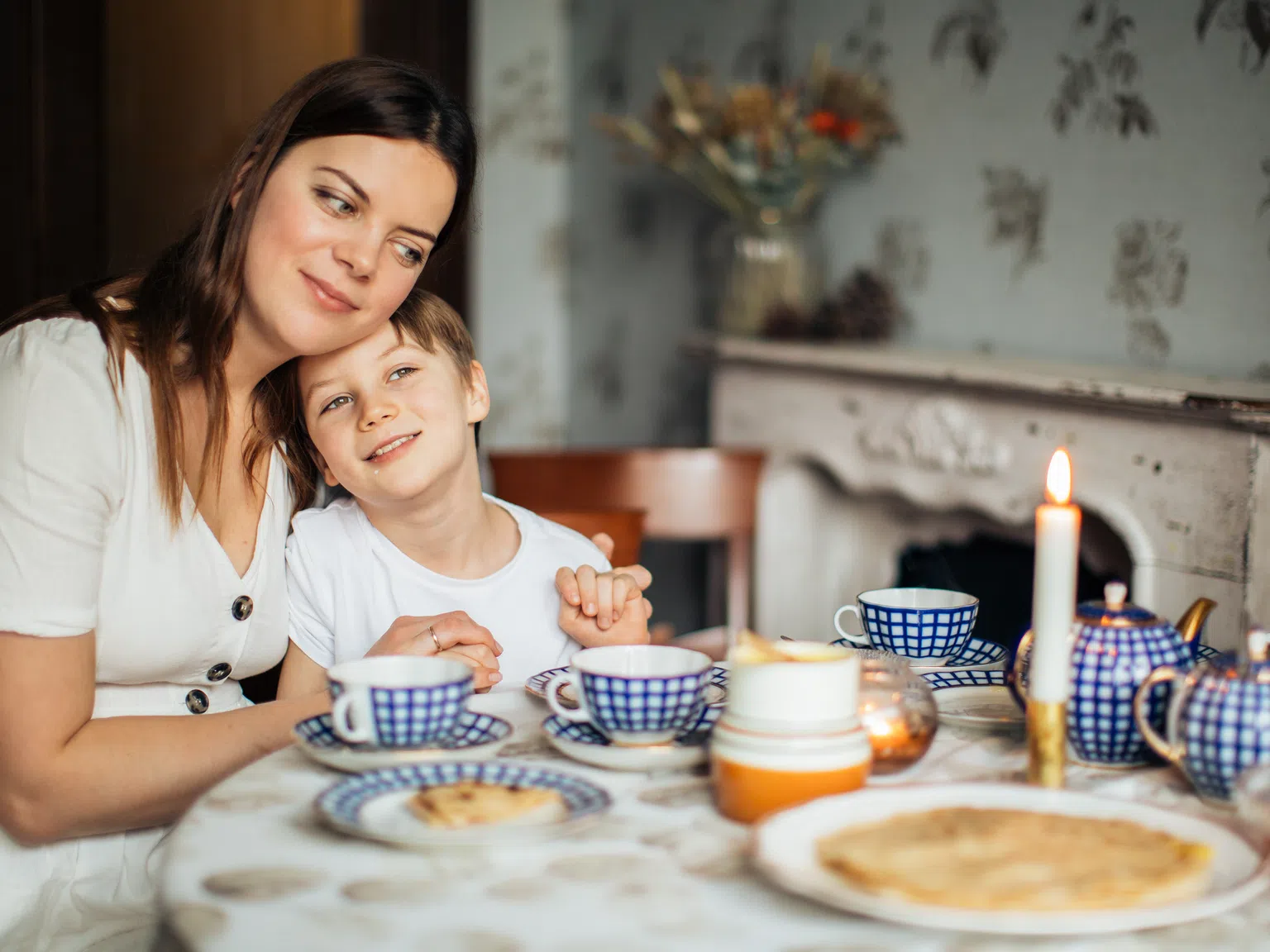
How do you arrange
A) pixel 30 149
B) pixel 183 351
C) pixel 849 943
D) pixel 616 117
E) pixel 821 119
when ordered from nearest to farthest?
pixel 849 943 → pixel 183 351 → pixel 821 119 → pixel 30 149 → pixel 616 117

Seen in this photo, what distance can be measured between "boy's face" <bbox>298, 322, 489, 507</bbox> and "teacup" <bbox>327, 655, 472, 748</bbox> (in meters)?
0.48

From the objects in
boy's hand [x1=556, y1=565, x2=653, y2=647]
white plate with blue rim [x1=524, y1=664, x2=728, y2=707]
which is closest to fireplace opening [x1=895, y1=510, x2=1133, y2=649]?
boy's hand [x1=556, y1=565, x2=653, y2=647]

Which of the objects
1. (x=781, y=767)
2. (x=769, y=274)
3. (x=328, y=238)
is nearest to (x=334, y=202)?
(x=328, y=238)

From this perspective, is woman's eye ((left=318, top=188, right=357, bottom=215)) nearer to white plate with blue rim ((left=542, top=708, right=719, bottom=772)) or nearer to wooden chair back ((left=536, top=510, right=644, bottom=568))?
white plate with blue rim ((left=542, top=708, right=719, bottom=772))

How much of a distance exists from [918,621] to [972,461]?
1.17 metres

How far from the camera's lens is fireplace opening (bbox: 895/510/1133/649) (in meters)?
2.49

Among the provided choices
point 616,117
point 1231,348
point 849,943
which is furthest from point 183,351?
point 616,117

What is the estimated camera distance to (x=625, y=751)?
98 cm

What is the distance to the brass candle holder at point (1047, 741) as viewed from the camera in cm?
94

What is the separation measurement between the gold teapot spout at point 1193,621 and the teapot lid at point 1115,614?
7 centimetres

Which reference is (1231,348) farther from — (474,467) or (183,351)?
(183,351)

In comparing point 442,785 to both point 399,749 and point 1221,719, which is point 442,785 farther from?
point 1221,719

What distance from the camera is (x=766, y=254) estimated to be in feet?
9.48

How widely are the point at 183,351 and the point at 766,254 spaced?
1723 mm
